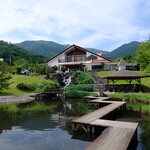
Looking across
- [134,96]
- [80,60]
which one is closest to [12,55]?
[80,60]

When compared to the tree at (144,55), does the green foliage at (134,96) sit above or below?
below

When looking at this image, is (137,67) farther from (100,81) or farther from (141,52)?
(100,81)

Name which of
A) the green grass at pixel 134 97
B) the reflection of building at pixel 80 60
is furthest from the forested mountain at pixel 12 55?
the green grass at pixel 134 97

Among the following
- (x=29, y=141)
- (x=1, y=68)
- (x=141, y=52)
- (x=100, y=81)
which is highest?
(x=141, y=52)

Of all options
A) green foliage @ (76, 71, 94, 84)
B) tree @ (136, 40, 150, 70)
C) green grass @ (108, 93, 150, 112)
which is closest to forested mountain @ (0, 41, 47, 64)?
green foliage @ (76, 71, 94, 84)

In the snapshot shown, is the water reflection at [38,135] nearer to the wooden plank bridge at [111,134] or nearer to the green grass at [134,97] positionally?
the wooden plank bridge at [111,134]

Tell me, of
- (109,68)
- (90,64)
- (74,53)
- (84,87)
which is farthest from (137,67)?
(84,87)

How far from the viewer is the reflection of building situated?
41000 mm

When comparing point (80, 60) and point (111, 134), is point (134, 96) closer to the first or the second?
point (111, 134)

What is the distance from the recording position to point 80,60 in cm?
4328

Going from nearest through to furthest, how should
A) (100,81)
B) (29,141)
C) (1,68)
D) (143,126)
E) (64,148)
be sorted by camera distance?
(64,148), (29,141), (143,126), (1,68), (100,81)

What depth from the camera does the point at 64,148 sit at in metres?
6.88

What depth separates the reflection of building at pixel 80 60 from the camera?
41000 millimetres

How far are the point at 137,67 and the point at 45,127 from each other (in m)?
39.7
